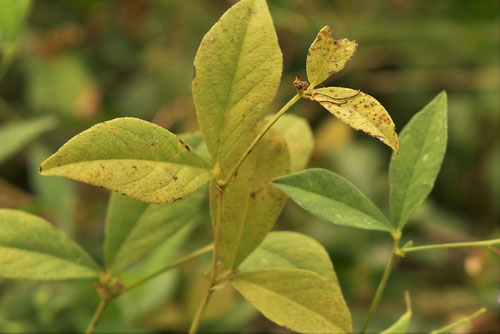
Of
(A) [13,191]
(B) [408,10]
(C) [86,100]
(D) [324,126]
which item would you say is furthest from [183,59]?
(B) [408,10]

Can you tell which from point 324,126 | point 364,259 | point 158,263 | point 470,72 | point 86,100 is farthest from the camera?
point 470,72

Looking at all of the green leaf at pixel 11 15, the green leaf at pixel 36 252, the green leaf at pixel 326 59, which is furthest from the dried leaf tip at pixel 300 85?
the green leaf at pixel 11 15

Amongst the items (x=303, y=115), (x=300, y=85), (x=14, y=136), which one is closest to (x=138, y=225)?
(x=300, y=85)

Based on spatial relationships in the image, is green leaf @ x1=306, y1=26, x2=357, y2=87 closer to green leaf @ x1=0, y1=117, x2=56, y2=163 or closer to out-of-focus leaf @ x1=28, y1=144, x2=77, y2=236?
green leaf @ x1=0, y1=117, x2=56, y2=163

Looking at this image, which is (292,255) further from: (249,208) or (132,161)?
(132,161)

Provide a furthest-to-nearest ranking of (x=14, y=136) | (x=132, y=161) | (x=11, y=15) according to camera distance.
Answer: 1. (x=14, y=136)
2. (x=11, y=15)
3. (x=132, y=161)

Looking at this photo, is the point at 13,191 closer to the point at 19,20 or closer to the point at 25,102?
the point at 25,102

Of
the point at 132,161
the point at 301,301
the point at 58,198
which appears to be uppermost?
the point at 132,161
